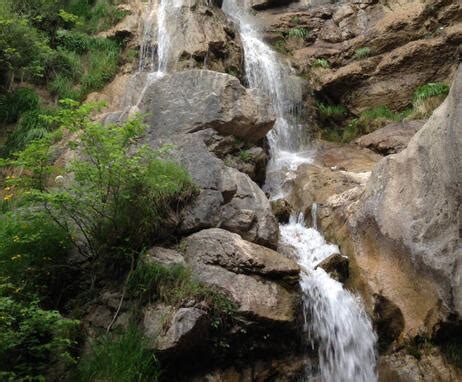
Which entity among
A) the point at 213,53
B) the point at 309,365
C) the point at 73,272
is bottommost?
the point at 309,365

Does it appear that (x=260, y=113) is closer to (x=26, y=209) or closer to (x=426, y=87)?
(x=26, y=209)

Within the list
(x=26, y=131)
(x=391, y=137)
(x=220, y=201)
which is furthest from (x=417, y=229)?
(x=26, y=131)

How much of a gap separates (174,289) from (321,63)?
1082cm

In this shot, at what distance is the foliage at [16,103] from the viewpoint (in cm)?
1030

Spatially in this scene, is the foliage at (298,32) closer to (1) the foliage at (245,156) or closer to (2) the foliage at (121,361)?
(1) the foliage at (245,156)

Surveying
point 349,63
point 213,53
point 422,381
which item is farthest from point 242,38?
point 422,381

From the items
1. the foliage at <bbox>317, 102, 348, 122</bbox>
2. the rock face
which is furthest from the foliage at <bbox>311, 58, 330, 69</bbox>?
the rock face

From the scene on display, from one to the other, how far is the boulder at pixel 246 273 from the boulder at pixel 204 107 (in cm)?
269

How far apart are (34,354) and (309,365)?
3.16 m

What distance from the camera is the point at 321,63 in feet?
45.0

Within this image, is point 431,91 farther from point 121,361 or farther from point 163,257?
point 121,361

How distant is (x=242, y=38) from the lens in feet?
45.0

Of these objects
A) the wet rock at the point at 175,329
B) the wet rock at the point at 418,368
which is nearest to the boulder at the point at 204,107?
the wet rock at the point at 175,329

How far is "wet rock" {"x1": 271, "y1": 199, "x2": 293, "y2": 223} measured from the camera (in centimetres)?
788
